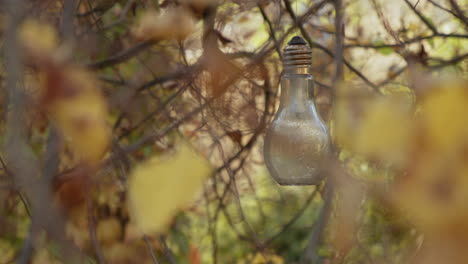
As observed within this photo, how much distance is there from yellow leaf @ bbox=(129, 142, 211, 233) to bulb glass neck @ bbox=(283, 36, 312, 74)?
21.3 inches

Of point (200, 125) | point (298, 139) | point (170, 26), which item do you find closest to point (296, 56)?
point (298, 139)

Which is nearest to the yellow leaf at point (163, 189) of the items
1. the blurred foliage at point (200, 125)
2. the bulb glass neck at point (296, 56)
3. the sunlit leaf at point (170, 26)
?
the blurred foliage at point (200, 125)

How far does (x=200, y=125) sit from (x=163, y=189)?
949 millimetres

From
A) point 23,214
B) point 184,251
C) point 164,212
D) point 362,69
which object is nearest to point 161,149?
point 184,251

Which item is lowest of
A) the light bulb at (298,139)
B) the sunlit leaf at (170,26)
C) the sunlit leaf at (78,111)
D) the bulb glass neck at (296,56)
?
the light bulb at (298,139)

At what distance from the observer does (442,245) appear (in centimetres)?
40

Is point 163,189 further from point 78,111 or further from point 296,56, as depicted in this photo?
point 296,56

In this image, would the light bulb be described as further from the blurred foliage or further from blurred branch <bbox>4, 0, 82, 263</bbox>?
blurred branch <bbox>4, 0, 82, 263</bbox>

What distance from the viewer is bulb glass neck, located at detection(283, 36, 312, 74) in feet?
3.23

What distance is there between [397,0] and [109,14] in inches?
34.3

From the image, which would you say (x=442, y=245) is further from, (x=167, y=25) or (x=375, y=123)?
(x=167, y=25)

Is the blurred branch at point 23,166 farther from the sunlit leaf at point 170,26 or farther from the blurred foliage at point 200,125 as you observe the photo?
the sunlit leaf at point 170,26

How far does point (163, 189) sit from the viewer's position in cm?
47

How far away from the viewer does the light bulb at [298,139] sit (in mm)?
1045
